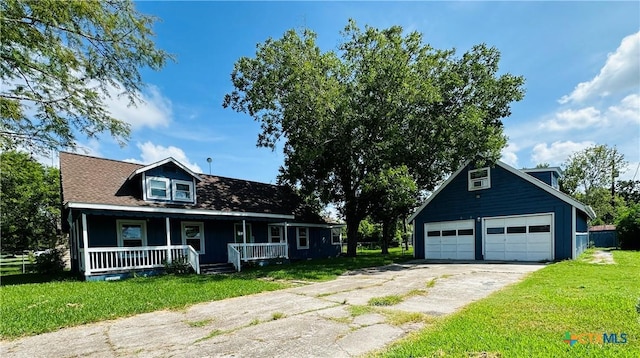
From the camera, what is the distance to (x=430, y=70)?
17375 millimetres

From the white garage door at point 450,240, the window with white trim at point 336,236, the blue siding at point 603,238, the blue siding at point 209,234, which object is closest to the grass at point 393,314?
the blue siding at point 209,234

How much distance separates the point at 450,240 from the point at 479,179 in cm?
359

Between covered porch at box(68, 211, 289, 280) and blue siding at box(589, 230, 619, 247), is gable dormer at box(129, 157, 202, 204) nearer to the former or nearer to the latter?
covered porch at box(68, 211, 289, 280)

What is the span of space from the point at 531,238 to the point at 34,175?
121 ft

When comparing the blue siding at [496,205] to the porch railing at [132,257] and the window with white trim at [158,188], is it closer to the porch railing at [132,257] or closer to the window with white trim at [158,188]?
the porch railing at [132,257]

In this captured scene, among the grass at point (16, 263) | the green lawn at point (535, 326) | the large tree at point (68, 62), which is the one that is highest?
the large tree at point (68, 62)

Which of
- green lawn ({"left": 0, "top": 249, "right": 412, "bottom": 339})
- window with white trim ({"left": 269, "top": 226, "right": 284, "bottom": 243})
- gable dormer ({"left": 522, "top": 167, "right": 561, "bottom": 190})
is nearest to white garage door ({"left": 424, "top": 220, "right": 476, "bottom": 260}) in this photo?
gable dormer ({"left": 522, "top": 167, "right": 561, "bottom": 190})

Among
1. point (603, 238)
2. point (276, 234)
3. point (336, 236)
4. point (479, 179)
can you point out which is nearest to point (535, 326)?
point (479, 179)

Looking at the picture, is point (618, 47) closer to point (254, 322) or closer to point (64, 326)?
point (254, 322)

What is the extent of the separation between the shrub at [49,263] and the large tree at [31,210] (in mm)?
14202

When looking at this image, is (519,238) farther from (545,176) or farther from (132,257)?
(132,257)

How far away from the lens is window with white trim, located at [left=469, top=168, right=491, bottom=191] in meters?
16.6

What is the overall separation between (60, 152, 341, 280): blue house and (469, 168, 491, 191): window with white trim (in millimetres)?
9394

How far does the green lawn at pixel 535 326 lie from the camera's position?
376 cm
